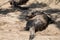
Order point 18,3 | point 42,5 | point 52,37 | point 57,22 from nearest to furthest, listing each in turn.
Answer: point 52,37 < point 57,22 < point 42,5 < point 18,3

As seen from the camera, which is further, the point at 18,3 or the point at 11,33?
the point at 18,3

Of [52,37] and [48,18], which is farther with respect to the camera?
[48,18]

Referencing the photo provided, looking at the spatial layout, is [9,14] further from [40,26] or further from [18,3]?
[40,26]

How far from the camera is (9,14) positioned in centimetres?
785

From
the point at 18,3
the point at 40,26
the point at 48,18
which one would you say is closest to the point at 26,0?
the point at 18,3

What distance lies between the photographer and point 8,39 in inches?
223

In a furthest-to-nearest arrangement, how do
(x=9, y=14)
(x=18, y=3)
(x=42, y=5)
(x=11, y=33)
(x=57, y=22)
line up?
1. (x=18, y=3)
2. (x=42, y=5)
3. (x=9, y=14)
4. (x=57, y=22)
5. (x=11, y=33)

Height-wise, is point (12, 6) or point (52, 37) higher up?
point (12, 6)

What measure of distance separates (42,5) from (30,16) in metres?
1.45

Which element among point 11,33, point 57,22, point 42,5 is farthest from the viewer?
point 42,5

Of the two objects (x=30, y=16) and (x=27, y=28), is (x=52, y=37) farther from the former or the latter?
(x=30, y=16)

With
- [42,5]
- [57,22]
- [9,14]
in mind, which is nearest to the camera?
[57,22]

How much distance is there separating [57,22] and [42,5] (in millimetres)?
1987

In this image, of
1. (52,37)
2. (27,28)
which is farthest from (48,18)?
(52,37)
